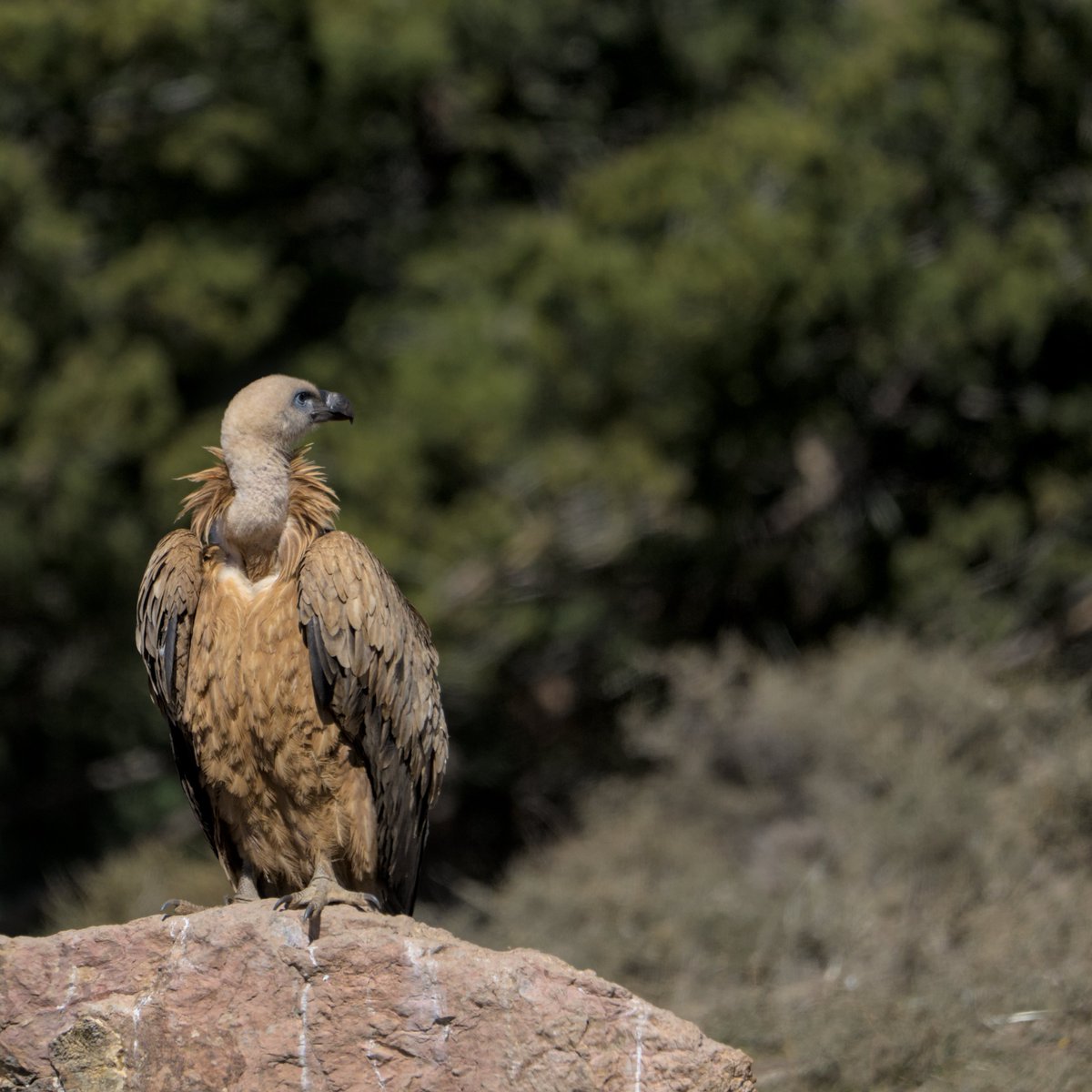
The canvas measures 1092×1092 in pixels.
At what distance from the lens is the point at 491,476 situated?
11.7 meters

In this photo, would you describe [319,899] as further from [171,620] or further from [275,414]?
[275,414]

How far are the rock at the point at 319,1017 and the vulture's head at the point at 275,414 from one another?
4.60ft

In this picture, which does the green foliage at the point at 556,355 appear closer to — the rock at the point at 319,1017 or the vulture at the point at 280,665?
the vulture at the point at 280,665

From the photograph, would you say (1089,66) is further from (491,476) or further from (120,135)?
(120,135)

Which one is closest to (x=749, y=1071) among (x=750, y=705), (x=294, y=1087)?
(x=294, y=1087)

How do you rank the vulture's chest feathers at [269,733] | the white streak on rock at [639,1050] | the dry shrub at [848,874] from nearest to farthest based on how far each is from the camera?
the white streak on rock at [639,1050], the vulture's chest feathers at [269,733], the dry shrub at [848,874]

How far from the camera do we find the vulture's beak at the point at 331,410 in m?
5.31

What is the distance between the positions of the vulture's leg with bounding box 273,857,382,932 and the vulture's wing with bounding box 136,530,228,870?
0.51m

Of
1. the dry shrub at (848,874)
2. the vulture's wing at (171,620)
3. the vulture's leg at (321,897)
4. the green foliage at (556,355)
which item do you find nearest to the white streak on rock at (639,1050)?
the vulture's leg at (321,897)

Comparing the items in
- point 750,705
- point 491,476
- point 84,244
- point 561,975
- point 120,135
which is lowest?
point 561,975

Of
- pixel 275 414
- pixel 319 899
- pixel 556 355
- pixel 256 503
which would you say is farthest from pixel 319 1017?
pixel 556 355

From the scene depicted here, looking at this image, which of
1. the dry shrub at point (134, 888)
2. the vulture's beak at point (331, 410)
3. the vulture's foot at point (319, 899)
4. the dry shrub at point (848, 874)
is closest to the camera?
the vulture's foot at point (319, 899)

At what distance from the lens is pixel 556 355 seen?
11.6 m

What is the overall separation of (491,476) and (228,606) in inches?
265
